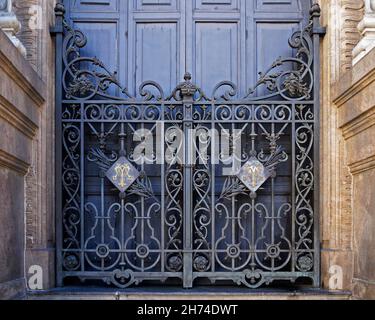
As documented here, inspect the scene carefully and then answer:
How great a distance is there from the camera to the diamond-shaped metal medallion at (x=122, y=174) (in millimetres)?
6020

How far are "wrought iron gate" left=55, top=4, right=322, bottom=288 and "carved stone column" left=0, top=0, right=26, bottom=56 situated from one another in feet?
1.90

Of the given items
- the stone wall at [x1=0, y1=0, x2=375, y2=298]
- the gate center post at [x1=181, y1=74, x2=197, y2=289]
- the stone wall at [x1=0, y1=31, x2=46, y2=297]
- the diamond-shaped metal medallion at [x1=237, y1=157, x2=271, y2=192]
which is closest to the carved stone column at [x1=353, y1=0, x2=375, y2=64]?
the stone wall at [x1=0, y1=0, x2=375, y2=298]

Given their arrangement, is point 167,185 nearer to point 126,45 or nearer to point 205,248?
point 205,248

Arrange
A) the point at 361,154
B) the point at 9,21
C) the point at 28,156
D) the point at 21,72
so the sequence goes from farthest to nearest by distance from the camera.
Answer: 1. the point at 28,156
2. the point at 9,21
3. the point at 361,154
4. the point at 21,72

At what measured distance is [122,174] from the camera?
6023mm

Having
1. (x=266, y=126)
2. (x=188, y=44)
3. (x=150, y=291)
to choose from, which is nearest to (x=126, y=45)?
(x=188, y=44)

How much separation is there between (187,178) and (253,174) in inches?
24.4

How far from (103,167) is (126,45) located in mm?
1239

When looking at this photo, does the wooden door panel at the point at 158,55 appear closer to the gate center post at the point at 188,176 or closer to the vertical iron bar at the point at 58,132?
the gate center post at the point at 188,176

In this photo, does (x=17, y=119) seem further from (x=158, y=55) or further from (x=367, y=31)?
(x=367, y=31)

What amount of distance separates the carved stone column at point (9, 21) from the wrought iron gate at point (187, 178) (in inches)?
22.8

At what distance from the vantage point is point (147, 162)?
6082 mm

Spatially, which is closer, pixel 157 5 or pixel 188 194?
pixel 188 194

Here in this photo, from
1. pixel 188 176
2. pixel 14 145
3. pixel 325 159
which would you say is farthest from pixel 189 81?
pixel 14 145
